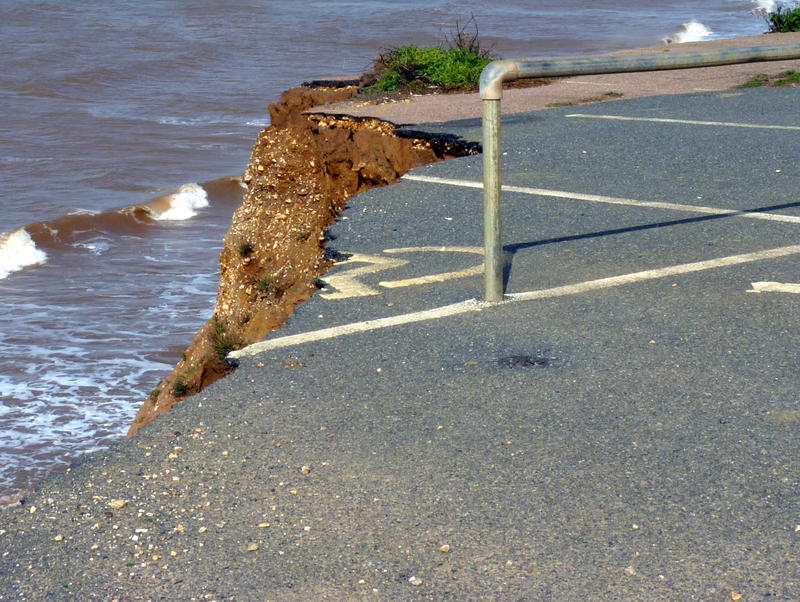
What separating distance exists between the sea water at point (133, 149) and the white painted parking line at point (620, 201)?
3.48m

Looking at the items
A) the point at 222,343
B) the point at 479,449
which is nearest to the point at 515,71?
the point at 479,449

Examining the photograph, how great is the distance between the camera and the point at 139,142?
21.8m

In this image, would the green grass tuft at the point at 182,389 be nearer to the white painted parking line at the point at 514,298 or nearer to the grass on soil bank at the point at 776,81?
the white painted parking line at the point at 514,298

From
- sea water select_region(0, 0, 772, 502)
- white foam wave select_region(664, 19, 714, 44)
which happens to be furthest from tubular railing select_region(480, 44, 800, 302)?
white foam wave select_region(664, 19, 714, 44)

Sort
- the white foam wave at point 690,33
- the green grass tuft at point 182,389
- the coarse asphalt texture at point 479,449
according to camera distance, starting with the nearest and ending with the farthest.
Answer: the coarse asphalt texture at point 479,449, the green grass tuft at point 182,389, the white foam wave at point 690,33

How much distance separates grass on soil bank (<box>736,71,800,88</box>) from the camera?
10992 millimetres

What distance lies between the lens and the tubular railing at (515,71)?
443cm

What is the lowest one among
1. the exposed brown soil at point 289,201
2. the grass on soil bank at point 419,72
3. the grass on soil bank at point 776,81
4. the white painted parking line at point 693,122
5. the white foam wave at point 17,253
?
the white foam wave at point 17,253

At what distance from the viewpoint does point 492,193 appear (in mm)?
4617

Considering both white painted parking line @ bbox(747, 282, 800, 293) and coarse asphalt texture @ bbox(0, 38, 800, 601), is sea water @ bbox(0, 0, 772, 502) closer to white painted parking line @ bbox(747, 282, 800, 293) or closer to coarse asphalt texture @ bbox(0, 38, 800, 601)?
coarse asphalt texture @ bbox(0, 38, 800, 601)

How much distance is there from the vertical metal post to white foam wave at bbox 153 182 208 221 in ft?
43.2

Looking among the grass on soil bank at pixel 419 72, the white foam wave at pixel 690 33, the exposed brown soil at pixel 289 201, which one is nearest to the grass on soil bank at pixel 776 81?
the grass on soil bank at pixel 419 72

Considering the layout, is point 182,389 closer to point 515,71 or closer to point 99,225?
point 515,71

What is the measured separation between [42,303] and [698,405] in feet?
34.3
